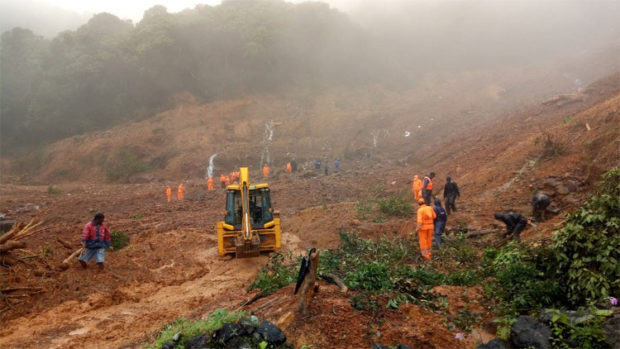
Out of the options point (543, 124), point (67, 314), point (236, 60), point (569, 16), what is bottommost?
point (67, 314)

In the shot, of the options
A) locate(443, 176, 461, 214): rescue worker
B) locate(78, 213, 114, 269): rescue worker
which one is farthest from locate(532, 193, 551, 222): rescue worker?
locate(78, 213, 114, 269): rescue worker

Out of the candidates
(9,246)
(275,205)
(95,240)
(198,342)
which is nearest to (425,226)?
(198,342)

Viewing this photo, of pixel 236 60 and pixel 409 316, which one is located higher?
pixel 236 60

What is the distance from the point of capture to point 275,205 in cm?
1980

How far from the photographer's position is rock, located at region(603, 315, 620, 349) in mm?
4148

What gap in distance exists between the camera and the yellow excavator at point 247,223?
409 inches

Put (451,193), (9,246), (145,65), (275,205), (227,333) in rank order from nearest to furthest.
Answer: (227,333)
(9,246)
(451,193)
(275,205)
(145,65)

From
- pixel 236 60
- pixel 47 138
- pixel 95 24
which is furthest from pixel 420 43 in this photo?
pixel 47 138

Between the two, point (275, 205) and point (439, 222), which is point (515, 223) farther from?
point (275, 205)

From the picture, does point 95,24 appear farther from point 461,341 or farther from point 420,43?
point 461,341

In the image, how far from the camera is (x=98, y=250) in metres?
9.03

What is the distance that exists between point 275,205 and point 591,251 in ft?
50.3

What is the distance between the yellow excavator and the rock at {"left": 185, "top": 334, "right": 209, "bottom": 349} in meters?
5.47

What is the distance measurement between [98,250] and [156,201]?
45.0ft
